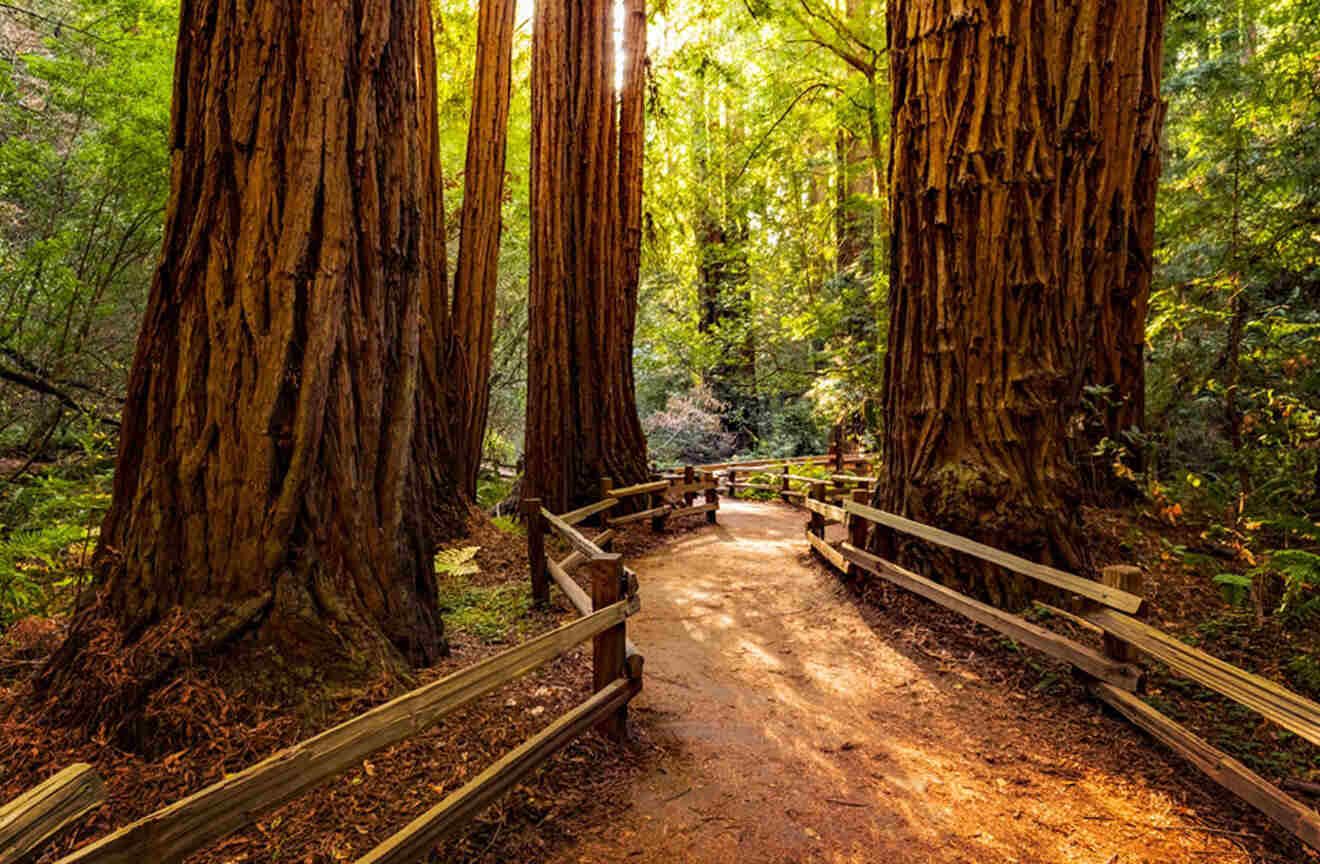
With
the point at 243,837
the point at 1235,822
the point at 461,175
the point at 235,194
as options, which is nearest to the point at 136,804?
the point at 243,837

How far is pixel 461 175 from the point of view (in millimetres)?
13445

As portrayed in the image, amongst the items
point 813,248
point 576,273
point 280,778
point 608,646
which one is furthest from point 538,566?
point 813,248

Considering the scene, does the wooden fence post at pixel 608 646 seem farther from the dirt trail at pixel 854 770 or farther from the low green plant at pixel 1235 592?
the low green plant at pixel 1235 592

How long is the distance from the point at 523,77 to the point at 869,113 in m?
6.51

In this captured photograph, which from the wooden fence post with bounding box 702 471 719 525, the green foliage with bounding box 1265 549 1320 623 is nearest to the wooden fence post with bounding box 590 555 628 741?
the green foliage with bounding box 1265 549 1320 623

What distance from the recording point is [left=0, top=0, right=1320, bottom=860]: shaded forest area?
2.91 meters

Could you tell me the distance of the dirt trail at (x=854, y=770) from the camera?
2.67m

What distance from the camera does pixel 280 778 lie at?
5.71ft

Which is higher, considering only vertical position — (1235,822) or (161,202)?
(161,202)

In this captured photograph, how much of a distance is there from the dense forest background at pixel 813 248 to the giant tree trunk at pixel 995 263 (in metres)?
0.80

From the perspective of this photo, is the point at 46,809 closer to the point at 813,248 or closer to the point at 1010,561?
the point at 1010,561

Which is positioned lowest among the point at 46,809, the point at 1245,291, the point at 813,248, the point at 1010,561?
the point at 1010,561

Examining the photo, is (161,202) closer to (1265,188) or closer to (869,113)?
(869,113)

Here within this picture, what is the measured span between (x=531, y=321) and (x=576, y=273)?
0.97 metres
